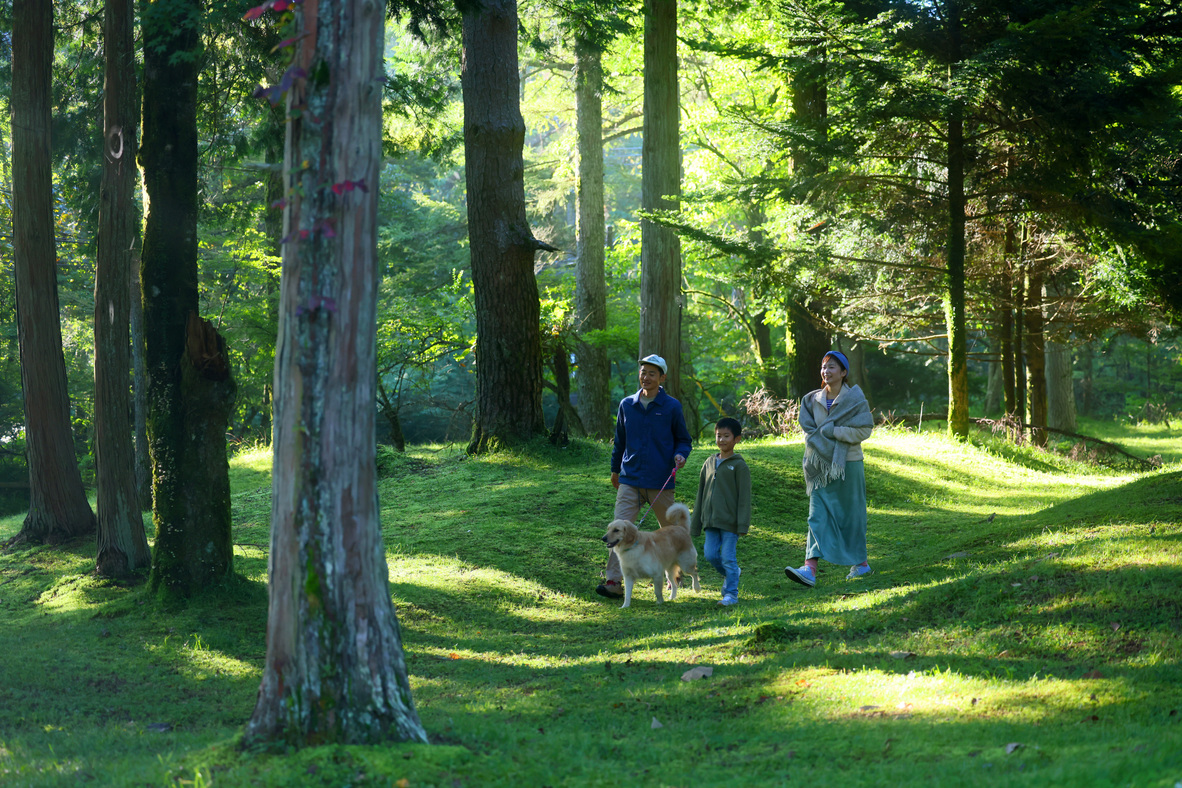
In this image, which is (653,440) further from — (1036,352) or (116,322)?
(1036,352)

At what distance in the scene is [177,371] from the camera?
7.86 m

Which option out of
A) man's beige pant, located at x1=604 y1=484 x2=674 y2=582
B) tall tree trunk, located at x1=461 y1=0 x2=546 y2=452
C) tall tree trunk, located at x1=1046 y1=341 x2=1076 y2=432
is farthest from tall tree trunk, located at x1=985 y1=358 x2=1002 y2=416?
man's beige pant, located at x1=604 y1=484 x2=674 y2=582

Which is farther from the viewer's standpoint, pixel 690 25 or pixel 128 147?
pixel 690 25

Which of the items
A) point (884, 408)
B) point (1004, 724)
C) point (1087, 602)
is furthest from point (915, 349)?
point (1004, 724)

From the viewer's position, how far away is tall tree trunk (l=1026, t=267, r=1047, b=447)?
18.2 m

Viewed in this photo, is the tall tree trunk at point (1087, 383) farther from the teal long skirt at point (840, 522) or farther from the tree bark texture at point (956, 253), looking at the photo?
the teal long skirt at point (840, 522)

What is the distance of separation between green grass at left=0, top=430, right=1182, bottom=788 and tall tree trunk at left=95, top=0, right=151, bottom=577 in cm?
49

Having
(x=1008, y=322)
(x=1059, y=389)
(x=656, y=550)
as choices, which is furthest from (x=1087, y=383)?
(x=656, y=550)

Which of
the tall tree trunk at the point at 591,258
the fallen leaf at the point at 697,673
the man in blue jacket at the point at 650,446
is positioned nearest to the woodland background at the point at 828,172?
the tall tree trunk at the point at 591,258

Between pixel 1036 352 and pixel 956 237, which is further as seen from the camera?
pixel 1036 352

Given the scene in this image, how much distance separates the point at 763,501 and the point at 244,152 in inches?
353

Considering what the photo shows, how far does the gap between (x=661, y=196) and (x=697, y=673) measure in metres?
11.8

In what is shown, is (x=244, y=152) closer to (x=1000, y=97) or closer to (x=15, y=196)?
(x=15, y=196)

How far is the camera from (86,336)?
2489cm
